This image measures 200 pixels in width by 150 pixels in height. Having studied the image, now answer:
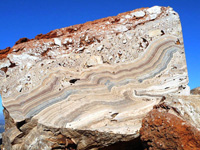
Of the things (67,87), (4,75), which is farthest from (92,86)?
(4,75)

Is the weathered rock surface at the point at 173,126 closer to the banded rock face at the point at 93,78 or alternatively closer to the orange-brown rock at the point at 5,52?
the banded rock face at the point at 93,78

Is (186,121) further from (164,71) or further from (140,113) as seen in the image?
(164,71)

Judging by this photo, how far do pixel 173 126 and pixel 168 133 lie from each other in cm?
11

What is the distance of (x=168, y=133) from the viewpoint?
2.62 metres

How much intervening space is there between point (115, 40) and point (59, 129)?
2.16 metres

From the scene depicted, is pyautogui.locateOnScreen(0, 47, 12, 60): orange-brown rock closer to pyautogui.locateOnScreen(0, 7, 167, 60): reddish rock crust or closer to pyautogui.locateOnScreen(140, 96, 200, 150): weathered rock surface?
pyautogui.locateOnScreen(0, 7, 167, 60): reddish rock crust

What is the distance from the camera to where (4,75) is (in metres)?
4.56

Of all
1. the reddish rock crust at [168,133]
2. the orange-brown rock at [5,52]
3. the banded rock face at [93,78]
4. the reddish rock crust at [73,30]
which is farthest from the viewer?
the orange-brown rock at [5,52]

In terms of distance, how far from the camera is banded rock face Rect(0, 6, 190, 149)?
11.1ft

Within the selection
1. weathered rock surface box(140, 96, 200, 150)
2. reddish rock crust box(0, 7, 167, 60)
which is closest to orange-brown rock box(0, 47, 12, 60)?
reddish rock crust box(0, 7, 167, 60)

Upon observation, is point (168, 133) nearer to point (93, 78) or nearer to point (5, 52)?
point (93, 78)

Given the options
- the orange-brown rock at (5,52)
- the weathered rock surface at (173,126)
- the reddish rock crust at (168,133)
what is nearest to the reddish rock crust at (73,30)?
the orange-brown rock at (5,52)

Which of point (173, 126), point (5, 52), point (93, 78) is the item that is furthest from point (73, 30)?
point (173, 126)

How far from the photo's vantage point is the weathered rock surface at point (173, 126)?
254 cm
